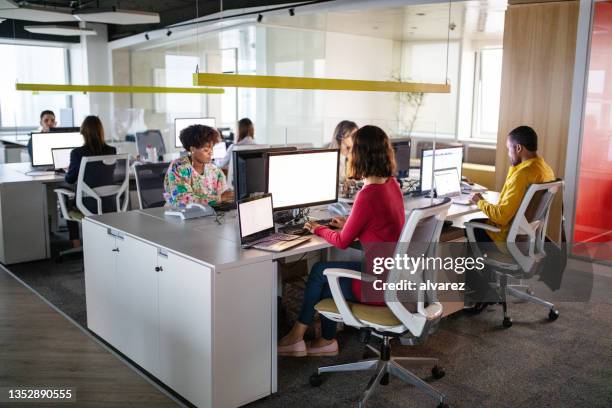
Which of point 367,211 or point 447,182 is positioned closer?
point 367,211

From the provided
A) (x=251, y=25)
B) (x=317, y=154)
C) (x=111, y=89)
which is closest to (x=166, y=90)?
(x=111, y=89)

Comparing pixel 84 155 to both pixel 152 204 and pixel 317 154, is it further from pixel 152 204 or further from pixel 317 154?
pixel 317 154

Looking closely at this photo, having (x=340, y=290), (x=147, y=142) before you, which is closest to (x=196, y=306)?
(x=340, y=290)

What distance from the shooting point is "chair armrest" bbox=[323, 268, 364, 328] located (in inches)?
116

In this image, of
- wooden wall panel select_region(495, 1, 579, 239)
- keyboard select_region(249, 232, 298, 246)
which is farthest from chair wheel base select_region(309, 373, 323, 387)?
wooden wall panel select_region(495, 1, 579, 239)

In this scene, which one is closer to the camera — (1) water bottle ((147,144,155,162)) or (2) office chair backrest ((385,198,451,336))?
(2) office chair backrest ((385,198,451,336))

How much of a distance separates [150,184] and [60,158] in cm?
214

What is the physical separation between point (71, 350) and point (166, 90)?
4271 mm

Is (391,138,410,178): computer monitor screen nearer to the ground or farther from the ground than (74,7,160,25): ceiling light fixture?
nearer to the ground

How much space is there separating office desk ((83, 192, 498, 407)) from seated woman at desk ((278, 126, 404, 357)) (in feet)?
0.68

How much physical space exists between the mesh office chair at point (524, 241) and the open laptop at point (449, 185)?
1.96ft

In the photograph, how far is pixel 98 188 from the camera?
17.9 ft

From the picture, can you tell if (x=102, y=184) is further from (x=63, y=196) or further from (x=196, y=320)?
(x=196, y=320)

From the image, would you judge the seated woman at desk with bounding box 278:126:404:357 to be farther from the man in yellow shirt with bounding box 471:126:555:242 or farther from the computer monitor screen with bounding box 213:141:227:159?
the computer monitor screen with bounding box 213:141:227:159
